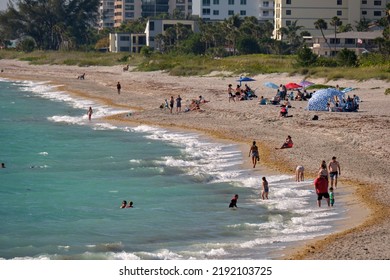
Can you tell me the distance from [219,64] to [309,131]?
48.8 metres

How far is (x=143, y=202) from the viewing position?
33.9 metres

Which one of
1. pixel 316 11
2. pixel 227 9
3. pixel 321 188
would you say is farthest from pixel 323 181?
pixel 227 9

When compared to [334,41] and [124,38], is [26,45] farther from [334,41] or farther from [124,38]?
[334,41]

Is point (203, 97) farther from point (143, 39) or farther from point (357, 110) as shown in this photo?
point (143, 39)

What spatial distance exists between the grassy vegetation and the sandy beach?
4.74ft

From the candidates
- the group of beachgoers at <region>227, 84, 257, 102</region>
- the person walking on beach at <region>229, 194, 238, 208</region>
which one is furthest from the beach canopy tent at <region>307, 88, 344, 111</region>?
the person walking on beach at <region>229, 194, 238, 208</region>

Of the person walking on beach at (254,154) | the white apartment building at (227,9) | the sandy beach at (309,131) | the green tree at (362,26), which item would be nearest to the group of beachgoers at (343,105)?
the sandy beach at (309,131)

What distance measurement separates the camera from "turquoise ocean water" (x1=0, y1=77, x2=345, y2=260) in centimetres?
2692

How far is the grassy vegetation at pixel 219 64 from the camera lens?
7181 cm

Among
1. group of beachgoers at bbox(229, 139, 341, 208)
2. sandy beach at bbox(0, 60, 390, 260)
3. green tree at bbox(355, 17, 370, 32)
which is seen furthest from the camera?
green tree at bbox(355, 17, 370, 32)

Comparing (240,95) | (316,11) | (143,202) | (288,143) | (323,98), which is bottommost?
(143,202)

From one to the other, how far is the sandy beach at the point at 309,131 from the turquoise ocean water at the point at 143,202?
1272 millimetres

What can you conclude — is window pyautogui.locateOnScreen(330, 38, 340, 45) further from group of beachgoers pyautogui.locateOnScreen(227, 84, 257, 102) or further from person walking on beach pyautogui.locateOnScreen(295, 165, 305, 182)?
person walking on beach pyautogui.locateOnScreen(295, 165, 305, 182)

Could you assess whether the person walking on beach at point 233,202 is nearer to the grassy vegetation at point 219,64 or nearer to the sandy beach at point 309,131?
the sandy beach at point 309,131
